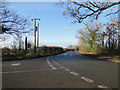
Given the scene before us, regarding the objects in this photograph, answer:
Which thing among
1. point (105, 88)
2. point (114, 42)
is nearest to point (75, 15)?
point (105, 88)

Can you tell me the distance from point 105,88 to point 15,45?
32369 mm

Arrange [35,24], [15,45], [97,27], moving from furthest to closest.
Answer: [97,27] < [15,45] < [35,24]

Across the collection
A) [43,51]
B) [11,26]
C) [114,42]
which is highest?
[11,26]

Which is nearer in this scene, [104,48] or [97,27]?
[104,48]

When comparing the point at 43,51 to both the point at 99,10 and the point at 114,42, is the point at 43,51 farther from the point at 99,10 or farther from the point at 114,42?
the point at 99,10

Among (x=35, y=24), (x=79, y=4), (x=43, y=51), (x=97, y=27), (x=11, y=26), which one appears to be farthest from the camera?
(x=43, y=51)

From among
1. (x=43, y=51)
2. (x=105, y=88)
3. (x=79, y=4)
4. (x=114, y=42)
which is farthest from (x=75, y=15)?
(x=43, y=51)

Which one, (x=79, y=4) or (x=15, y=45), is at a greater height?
(x=79, y=4)

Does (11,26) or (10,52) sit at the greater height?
(11,26)

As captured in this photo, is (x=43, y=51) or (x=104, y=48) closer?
(x=104, y=48)

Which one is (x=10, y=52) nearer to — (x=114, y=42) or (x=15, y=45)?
(x=15, y=45)

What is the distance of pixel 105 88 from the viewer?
402cm

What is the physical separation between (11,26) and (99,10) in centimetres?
1475

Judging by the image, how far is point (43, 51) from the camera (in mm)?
40500
